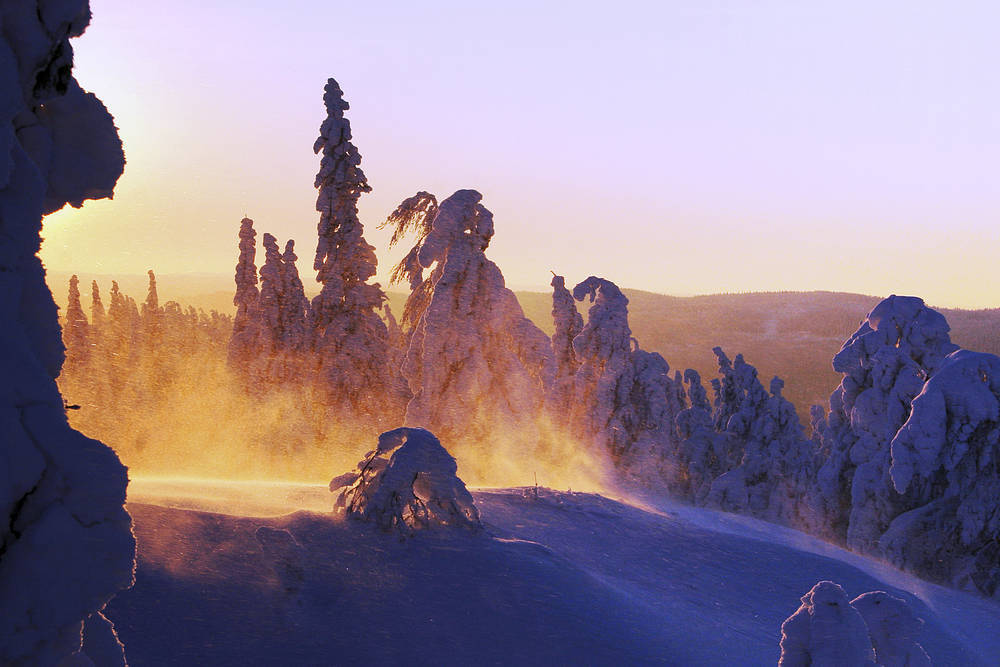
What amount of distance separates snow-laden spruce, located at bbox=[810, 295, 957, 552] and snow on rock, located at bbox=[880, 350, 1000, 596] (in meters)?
1.60

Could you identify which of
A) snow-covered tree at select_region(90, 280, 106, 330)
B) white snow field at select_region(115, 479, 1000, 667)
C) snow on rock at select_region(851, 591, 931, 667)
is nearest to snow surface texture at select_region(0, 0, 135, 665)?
white snow field at select_region(115, 479, 1000, 667)

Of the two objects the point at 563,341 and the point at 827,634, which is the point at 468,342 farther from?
the point at 827,634

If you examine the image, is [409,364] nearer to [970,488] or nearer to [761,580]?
[761,580]

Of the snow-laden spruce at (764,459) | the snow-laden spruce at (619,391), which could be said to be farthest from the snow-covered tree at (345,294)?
the snow-laden spruce at (764,459)

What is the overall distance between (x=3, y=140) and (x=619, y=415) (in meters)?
28.6

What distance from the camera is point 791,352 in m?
140

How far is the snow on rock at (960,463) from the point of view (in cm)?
1833

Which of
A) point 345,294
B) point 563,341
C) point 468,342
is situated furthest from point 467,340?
point 563,341

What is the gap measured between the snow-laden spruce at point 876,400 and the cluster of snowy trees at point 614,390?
49 millimetres

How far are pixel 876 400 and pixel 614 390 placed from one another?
1064 cm

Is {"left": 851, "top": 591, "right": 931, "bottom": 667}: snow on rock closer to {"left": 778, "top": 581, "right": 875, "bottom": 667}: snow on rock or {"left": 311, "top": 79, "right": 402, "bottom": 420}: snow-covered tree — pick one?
{"left": 778, "top": 581, "right": 875, "bottom": 667}: snow on rock

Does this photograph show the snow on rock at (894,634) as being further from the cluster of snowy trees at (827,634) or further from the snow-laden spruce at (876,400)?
the snow-laden spruce at (876,400)

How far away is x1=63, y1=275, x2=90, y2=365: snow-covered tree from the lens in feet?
152

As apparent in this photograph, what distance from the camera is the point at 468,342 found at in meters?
21.3
